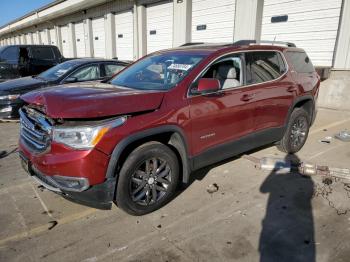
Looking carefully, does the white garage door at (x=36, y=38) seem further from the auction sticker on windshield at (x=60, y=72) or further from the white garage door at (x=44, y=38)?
the auction sticker on windshield at (x=60, y=72)

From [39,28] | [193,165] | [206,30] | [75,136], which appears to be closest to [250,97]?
[193,165]

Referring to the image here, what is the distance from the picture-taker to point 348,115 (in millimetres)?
8992

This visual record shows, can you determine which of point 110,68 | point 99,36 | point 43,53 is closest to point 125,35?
point 99,36

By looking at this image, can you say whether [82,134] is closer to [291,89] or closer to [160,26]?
[291,89]

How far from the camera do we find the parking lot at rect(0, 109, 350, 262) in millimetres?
2869

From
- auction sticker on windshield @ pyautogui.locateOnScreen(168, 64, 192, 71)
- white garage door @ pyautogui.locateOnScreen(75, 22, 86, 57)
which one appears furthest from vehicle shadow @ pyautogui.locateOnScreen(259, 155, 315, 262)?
white garage door @ pyautogui.locateOnScreen(75, 22, 86, 57)

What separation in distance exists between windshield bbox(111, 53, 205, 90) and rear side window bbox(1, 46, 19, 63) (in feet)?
29.8

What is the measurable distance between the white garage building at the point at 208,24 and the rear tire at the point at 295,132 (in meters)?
4.80

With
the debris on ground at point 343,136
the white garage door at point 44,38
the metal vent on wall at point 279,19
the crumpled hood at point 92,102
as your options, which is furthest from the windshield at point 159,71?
the white garage door at point 44,38

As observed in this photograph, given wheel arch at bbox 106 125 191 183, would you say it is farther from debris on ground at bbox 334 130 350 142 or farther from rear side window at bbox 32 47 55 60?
rear side window at bbox 32 47 55 60

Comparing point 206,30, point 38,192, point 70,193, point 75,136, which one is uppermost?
point 206,30

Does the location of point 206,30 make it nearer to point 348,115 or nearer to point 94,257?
point 348,115

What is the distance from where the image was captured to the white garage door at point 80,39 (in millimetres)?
24011

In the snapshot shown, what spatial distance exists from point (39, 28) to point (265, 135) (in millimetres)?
35723
